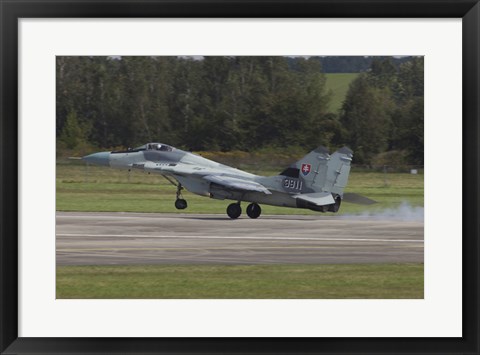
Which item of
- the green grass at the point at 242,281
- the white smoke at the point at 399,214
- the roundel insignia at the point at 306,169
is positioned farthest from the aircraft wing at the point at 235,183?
the green grass at the point at 242,281

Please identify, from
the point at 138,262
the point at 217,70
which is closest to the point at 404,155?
the point at 217,70

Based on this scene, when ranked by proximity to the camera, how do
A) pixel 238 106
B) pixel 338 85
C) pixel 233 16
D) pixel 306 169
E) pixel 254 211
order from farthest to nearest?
1. pixel 338 85
2. pixel 238 106
3. pixel 254 211
4. pixel 306 169
5. pixel 233 16

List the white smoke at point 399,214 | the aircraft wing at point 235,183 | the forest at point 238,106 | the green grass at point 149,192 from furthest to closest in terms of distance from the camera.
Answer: the forest at point 238,106 < the green grass at point 149,192 < the white smoke at point 399,214 < the aircraft wing at point 235,183

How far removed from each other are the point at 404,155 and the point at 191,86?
20390 mm

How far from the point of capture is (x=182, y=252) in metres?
24.3

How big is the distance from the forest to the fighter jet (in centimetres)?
2378

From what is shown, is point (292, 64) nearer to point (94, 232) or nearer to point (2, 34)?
point (94, 232)

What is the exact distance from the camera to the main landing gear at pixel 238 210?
35.8 meters

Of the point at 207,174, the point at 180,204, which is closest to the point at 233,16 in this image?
the point at 207,174

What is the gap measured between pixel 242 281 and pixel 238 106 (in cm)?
4914

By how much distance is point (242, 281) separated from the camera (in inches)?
762

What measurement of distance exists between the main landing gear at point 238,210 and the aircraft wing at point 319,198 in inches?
87.9

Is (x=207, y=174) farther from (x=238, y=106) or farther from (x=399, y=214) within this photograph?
(x=238, y=106)

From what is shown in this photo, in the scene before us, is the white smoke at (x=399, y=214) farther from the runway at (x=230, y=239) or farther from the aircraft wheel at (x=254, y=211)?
the aircraft wheel at (x=254, y=211)
